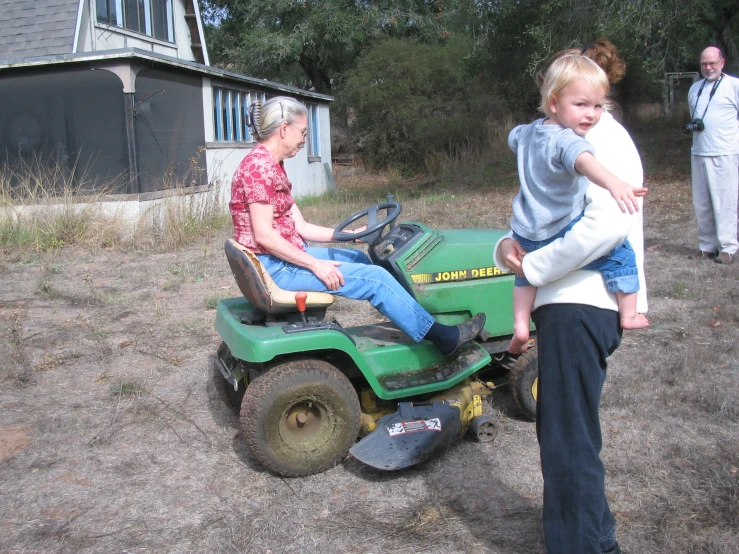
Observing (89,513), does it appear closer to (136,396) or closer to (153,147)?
(136,396)

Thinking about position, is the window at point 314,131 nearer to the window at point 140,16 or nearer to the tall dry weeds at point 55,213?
the window at point 140,16

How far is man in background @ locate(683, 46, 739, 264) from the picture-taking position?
705cm

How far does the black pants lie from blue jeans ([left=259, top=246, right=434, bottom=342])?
4.19ft

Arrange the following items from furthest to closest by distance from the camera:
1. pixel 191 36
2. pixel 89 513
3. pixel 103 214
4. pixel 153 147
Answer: pixel 191 36 < pixel 153 147 < pixel 103 214 < pixel 89 513

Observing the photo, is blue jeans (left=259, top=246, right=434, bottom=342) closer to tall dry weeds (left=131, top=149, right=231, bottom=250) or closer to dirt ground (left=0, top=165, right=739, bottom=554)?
dirt ground (left=0, top=165, right=739, bottom=554)

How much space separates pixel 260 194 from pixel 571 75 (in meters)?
1.81

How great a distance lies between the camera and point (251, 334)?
342cm

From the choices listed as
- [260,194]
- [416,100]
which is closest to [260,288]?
[260,194]

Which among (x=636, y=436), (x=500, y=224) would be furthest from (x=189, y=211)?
(x=636, y=436)

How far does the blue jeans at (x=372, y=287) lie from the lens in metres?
3.56

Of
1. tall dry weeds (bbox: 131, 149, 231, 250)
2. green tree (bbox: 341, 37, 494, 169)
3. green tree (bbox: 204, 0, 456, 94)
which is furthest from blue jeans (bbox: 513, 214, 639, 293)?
green tree (bbox: 204, 0, 456, 94)

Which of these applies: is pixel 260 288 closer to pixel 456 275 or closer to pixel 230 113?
pixel 456 275

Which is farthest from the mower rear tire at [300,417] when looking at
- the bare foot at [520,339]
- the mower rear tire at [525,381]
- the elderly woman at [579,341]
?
the elderly woman at [579,341]

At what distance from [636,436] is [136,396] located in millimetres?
2925
